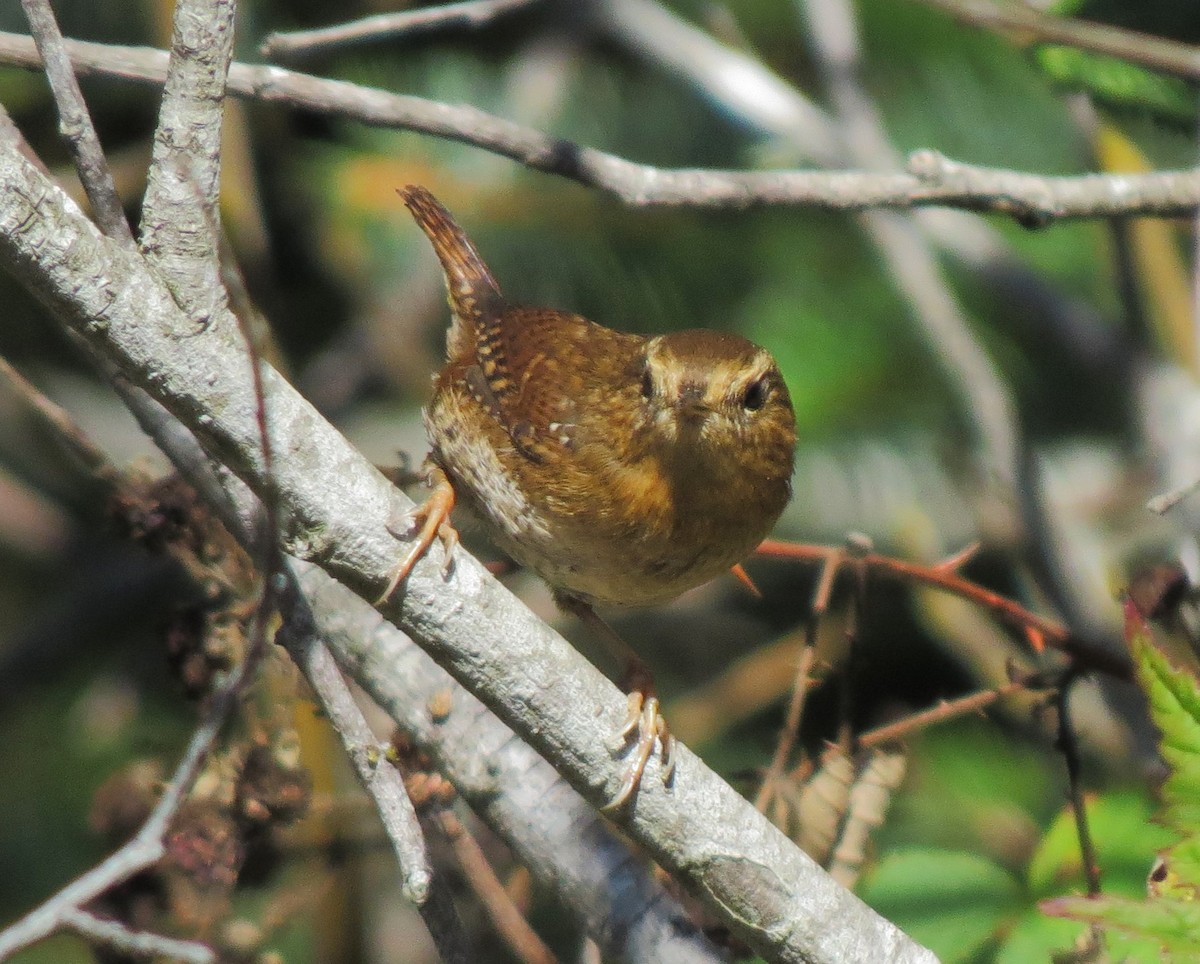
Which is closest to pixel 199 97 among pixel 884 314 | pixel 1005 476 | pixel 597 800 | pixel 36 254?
pixel 36 254

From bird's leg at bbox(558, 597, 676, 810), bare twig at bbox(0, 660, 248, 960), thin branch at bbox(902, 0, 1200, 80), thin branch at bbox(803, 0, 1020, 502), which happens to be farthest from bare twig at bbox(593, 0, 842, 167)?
bare twig at bbox(0, 660, 248, 960)

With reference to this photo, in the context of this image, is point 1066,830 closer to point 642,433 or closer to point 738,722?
point 642,433

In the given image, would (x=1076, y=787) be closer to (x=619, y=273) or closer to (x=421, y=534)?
(x=421, y=534)

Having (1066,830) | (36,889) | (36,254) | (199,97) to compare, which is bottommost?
(36,889)

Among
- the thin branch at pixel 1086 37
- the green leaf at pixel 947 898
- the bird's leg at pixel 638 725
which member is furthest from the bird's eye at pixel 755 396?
the green leaf at pixel 947 898

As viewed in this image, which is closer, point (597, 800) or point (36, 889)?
point (597, 800)

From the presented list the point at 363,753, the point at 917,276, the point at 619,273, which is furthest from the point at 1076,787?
the point at 619,273

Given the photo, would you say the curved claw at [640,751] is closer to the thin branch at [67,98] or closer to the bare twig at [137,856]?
the bare twig at [137,856]
